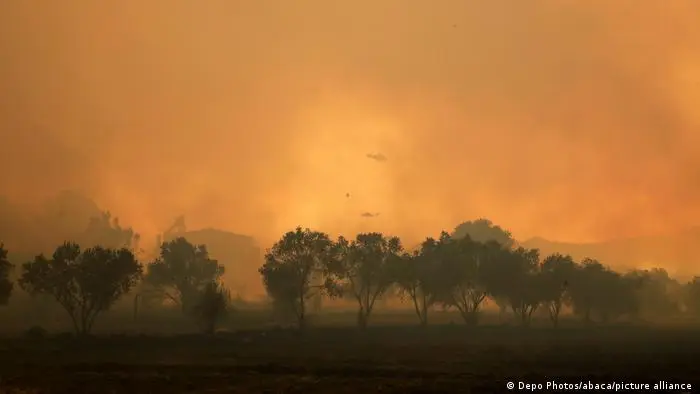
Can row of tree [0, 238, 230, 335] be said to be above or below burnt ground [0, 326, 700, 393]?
above

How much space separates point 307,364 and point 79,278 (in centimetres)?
6276

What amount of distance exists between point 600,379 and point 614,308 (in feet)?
419

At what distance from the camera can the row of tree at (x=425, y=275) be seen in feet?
444

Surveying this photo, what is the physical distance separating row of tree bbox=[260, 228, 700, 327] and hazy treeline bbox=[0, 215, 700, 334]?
10.7 inches

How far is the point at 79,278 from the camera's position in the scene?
111 metres

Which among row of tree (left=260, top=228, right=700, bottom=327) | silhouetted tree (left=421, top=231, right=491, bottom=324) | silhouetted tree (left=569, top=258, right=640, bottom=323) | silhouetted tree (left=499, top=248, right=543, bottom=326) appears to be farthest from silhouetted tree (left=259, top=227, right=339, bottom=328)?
silhouetted tree (left=569, top=258, right=640, bottom=323)

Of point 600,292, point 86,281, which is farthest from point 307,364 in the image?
point 600,292

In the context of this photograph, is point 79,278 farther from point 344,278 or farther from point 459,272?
point 459,272

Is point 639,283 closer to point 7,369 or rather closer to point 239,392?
point 239,392

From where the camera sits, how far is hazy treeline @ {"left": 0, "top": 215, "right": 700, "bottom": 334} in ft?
369

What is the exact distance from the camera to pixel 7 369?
6806cm

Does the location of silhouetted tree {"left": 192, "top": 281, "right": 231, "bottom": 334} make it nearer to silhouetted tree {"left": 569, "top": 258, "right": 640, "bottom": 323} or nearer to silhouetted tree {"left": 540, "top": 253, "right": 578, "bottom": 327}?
silhouetted tree {"left": 540, "top": 253, "right": 578, "bottom": 327}

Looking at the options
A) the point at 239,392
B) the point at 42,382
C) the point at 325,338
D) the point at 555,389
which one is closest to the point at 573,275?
the point at 325,338

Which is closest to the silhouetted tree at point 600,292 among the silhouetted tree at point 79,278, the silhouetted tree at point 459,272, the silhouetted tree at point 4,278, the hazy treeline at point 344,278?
the hazy treeline at point 344,278
